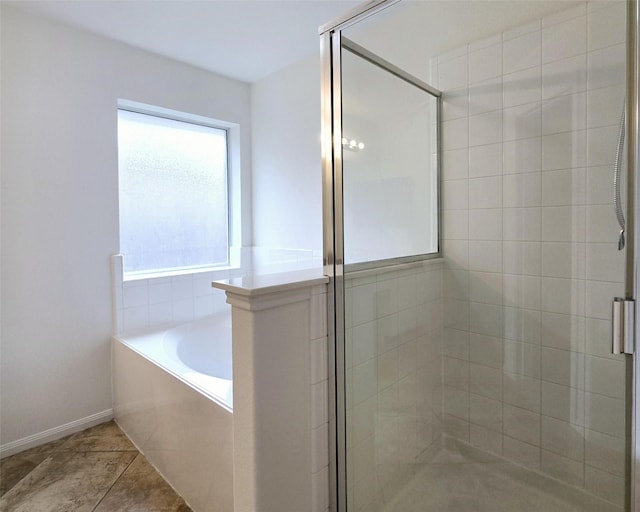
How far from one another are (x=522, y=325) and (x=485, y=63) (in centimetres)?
119

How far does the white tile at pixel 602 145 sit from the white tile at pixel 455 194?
506 millimetres

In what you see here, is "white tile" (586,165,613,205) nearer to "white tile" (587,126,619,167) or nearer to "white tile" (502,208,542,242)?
"white tile" (587,126,619,167)

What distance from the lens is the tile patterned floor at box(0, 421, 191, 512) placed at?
1675 millimetres

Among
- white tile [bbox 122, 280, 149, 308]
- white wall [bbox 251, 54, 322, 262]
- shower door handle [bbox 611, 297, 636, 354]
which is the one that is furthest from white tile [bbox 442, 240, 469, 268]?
white tile [bbox 122, 280, 149, 308]

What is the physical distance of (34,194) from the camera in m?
A: 2.08

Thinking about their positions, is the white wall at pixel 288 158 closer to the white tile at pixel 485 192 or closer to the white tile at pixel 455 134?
the white tile at pixel 455 134

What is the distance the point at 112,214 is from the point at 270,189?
1175 millimetres

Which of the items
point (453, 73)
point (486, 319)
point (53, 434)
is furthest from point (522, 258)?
point (53, 434)

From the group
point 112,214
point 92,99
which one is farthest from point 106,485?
point 92,99

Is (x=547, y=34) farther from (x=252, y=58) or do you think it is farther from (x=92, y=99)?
(x=92, y=99)

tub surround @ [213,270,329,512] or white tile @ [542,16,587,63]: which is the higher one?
white tile @ [542,16,587,63]

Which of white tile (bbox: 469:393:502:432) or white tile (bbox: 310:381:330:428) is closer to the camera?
white tile (bbox: 310:381:330:428)

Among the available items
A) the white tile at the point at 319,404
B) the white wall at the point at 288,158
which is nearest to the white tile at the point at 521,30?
the white wall at the point at 288,158

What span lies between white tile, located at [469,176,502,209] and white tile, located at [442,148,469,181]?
0.06 meters
